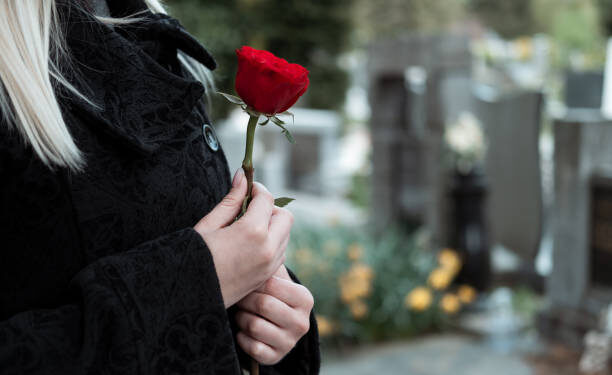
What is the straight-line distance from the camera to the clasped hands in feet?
2.59

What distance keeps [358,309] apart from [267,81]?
3040mm

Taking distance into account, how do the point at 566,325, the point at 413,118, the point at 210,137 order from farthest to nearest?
the point at 413,118 < the point at 566,325 < the point at 210,137

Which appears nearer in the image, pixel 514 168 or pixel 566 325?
pixel 514 168

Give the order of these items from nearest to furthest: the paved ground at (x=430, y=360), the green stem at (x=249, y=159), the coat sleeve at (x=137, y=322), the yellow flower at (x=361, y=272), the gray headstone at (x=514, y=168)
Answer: the coat sleeve at (x=137, y=322) < the green stem at (x=249, y=159) < the gray headstone at (x=514, y=168) < the paved ground at (x=430, y=360) < the yellow flower at (x=361, y=272)

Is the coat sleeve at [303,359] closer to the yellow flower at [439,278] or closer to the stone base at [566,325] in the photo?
the stone base at [566,325]

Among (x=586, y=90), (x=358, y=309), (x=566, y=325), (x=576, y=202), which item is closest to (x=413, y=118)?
(x=586, y=90)

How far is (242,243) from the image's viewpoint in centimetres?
79

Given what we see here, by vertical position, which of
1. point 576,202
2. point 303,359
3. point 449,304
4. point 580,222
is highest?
point 303,359

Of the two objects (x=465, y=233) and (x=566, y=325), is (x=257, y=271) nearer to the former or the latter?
(x=566, y=325)

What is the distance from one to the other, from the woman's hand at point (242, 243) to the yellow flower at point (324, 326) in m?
2.73

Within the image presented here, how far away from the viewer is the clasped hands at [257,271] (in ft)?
2.59

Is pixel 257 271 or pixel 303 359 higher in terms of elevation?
pixel 257 271

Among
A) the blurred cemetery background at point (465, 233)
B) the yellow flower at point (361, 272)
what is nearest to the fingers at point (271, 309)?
the blurred cemetery background at point (465, 233)

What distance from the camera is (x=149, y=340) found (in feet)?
2.39
